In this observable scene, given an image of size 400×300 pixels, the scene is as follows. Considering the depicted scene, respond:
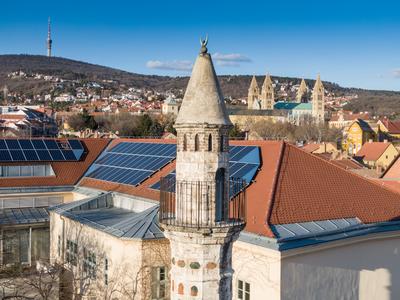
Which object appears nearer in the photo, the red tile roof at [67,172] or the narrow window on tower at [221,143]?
the narrow window on tower at [221,143]

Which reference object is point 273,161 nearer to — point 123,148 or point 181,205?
point 181,205

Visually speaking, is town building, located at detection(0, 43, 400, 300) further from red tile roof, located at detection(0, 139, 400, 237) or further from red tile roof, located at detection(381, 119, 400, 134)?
red tile roof, located at detection(381, 119, 400, 134)

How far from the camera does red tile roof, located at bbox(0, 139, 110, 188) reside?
31.2 m

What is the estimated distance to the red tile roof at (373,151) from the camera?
73750 millimetres

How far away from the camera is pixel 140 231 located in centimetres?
1942

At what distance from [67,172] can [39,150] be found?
99.6 inches

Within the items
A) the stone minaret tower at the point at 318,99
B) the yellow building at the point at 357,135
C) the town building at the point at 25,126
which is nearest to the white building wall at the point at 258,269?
the town building at the point at 25,126

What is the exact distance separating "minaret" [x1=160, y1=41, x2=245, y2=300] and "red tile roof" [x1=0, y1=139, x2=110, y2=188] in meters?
20.3

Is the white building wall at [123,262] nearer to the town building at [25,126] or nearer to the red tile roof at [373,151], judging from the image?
the red tile roof at [373,151]

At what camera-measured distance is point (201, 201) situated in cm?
1277

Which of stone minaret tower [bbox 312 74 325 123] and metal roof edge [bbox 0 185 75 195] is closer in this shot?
metal roof edge [bbox 0 185 75 195]

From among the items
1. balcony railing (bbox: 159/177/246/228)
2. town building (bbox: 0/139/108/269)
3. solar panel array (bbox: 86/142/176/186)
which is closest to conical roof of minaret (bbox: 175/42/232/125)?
balcony railing (bbox: 159/177/246/228)

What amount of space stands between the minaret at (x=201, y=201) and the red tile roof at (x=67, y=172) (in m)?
20.3

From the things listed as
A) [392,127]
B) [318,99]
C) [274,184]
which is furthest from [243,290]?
[318,99]
